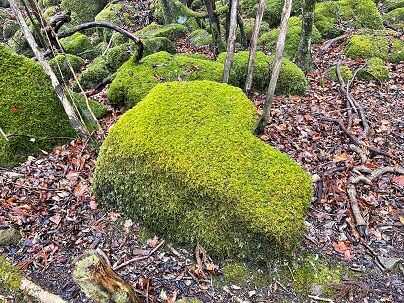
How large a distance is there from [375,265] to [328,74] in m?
5.66

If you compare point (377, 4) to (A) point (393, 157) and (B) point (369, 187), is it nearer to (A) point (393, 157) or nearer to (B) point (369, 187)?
(A) point (393, 157)

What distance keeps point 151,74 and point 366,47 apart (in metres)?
5.76

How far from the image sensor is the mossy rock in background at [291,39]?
10.5 m

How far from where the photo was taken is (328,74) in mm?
8914

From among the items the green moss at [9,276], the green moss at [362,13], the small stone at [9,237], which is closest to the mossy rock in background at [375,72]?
the green moss at [362,13]

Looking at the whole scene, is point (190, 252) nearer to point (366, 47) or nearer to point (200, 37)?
point (366, 47)

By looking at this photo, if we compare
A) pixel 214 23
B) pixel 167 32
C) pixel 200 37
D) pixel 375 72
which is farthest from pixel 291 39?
pixel 167 32

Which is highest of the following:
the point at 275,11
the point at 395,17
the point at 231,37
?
the point at 231,37

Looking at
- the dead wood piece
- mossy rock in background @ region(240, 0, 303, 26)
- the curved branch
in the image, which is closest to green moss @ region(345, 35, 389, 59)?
mossy rock in background @ region(240, 0, 303, 26)

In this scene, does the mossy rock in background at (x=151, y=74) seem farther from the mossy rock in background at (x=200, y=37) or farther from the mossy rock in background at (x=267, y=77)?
the mossy rock in background at (x=200, y=37)

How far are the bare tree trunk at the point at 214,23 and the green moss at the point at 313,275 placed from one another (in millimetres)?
6406

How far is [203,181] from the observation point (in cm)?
425

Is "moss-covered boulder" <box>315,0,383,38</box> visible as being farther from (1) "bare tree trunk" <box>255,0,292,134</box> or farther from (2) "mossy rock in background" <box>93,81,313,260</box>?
(2) "mossy rock in background" <box>93,81,313,260</box>

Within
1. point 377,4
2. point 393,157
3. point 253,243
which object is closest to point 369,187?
point 393,157
